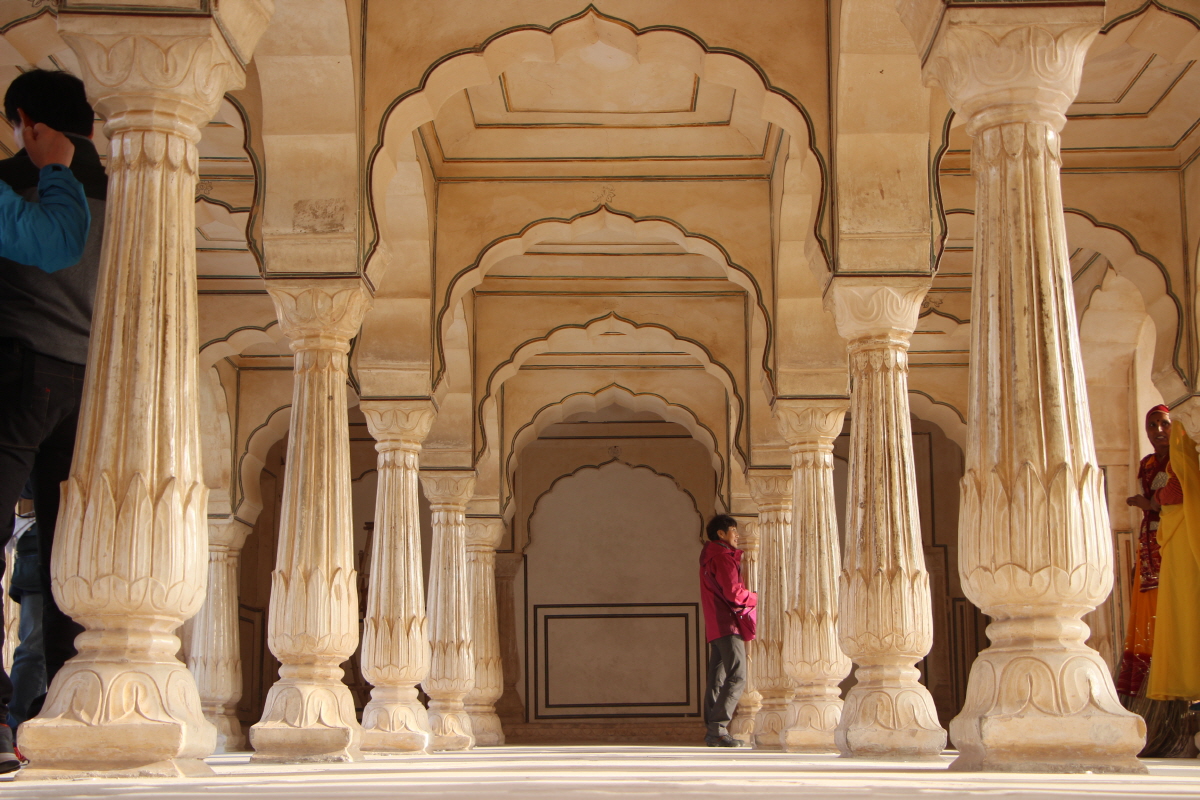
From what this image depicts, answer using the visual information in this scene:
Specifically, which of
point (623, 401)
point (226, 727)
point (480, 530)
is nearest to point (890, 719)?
point (480, 530)

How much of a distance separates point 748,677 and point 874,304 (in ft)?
18.4

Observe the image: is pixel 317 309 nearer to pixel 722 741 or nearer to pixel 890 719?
pixel 890 719

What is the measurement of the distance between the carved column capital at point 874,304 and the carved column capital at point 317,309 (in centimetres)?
257

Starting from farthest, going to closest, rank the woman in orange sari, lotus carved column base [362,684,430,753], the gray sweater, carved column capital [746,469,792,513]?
carved column capital [746,469,792,513] < lotus carved column base [362,684,430,753] < the woman in orange sari < the gray sweater

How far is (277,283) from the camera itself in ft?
23.6

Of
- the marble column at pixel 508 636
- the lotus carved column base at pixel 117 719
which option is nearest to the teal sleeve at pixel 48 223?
the lotus carved column base at pixel 117 719

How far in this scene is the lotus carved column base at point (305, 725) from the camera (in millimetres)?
6332

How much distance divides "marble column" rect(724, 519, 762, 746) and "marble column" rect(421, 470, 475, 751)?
7.95ft

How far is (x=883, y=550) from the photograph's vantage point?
266 inches

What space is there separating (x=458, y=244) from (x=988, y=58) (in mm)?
5702

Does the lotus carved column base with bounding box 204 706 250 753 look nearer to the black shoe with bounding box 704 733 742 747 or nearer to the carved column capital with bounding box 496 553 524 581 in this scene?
the carved column capital with bounding box 496 553 524 581

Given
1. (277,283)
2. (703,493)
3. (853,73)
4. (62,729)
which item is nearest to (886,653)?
A: (853,73)

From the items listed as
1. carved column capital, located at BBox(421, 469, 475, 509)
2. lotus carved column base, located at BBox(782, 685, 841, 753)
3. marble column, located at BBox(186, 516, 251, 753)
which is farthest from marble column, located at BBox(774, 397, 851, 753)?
marble column, located at BBox(186, 516, 251, 753)

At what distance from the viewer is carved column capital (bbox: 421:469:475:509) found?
12.1 metres
